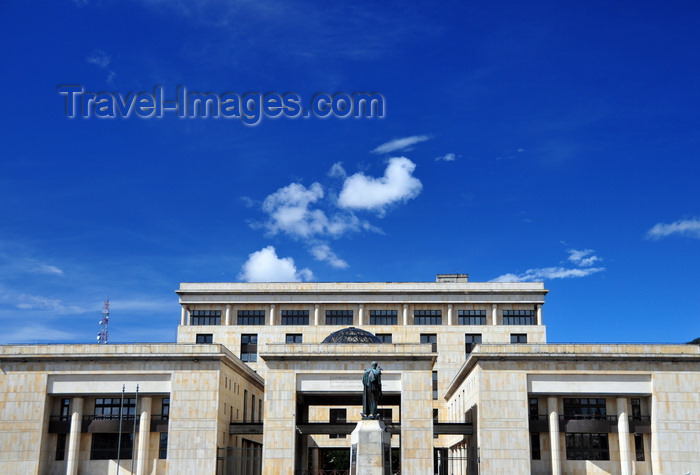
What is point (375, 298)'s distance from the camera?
280 ft

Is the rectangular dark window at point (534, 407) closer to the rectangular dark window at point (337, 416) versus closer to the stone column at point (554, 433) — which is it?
the stone column at point (554, 433)

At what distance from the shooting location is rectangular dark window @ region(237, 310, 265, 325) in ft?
281

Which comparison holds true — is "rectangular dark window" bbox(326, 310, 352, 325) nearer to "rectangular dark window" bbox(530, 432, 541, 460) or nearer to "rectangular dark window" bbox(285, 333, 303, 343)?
"rectangular dark window" bbox(285, 333, 303, 343)

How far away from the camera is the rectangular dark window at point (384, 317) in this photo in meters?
85.3

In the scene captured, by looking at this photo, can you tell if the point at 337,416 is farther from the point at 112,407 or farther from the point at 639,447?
the point at 639,447

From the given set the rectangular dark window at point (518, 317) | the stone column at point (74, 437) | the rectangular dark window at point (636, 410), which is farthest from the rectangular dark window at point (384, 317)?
the stone column at point (74, 437)

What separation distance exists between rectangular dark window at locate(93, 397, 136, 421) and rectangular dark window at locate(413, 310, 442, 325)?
34.3 meters

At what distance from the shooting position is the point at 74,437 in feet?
199

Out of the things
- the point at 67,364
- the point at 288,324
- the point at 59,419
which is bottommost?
the point at 59,419

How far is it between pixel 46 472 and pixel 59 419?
4.18 meters

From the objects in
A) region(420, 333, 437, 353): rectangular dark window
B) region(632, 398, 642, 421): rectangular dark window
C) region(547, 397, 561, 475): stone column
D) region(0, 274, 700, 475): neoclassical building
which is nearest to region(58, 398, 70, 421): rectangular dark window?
region(0, 274, 700, 475): neoclassical building

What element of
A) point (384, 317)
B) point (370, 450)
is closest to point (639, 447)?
point (384, 317)

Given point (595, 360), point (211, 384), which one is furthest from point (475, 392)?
point (211, 384)

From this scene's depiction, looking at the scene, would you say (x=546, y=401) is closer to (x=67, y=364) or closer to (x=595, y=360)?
(x=595, y=360)
